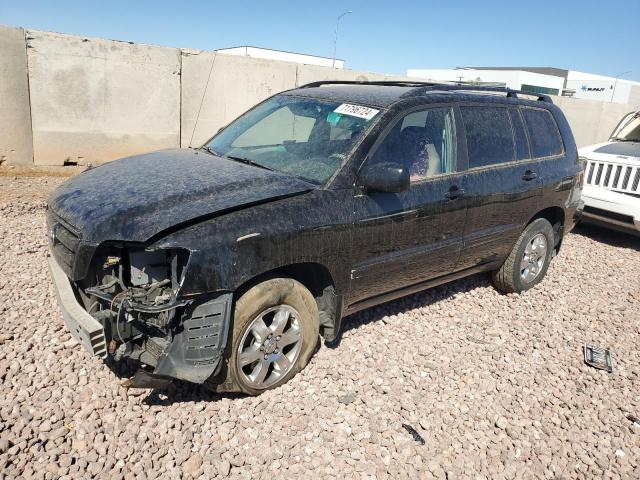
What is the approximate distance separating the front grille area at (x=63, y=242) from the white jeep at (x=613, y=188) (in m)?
6.46

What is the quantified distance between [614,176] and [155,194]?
22.4 feet

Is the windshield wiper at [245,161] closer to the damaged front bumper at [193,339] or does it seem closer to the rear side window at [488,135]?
the damaged front bumper at [193,339]

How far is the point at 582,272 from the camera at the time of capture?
6.21m

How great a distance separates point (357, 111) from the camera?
12.4 ft

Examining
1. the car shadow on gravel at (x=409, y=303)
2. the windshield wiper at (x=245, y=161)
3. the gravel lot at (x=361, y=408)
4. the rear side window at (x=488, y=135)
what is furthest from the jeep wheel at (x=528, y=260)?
the windshield wiper at (x=245, y=161)

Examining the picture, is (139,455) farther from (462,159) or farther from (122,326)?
(462,159)

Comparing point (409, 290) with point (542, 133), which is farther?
point (542, 133)

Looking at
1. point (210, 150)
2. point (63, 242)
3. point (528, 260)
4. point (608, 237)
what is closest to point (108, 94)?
point (210, 150)

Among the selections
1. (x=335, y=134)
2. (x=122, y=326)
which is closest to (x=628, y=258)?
(x=335, y=134)

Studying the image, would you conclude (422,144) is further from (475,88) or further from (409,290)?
(475,88)

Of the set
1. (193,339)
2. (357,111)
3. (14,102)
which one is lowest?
(193,339)

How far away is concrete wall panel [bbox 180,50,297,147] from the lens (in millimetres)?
9562

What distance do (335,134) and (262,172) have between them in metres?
0.61

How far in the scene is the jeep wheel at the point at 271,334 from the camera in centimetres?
302
